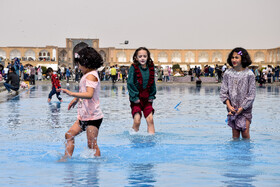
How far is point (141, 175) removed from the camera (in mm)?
4496

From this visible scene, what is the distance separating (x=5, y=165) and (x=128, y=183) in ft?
4.70

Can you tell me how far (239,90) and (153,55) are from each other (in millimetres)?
102402

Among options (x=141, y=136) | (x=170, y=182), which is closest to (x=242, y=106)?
(x=141, y=136)

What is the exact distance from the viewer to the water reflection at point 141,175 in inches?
166

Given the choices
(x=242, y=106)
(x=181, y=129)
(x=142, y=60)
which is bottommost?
(x=181, y=129)

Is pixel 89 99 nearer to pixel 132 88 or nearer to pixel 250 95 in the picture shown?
pixel 132 88

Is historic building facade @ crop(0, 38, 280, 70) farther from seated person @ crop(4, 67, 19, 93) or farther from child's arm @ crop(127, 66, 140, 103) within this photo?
child's arm @ crop(127, 66, 140, 103)

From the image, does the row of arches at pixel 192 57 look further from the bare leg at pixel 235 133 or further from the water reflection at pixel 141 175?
the water reflection at pixel 141 175

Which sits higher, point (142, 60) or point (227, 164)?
point (142, 60)

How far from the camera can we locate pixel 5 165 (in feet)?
16.3

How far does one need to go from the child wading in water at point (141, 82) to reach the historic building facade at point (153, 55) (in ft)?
290

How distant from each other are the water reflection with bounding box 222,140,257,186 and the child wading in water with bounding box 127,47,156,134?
1.25 meters

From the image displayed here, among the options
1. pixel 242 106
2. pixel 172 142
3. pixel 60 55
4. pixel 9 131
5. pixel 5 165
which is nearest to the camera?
pixel 5 165

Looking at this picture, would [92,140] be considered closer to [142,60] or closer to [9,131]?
[142,60]
